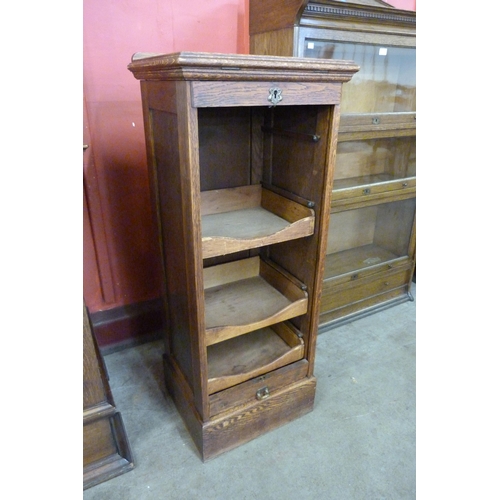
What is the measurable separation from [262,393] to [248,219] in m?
0.63

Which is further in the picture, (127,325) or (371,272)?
(371,272)

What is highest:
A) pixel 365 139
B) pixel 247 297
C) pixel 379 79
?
pixel 379 79

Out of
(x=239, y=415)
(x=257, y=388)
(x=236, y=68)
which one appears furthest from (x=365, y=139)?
(x=239, y=415)

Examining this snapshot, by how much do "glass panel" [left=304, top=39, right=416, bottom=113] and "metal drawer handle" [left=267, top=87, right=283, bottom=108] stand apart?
0.78 metres

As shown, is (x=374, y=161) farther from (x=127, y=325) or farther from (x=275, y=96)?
(x=127, y=325)

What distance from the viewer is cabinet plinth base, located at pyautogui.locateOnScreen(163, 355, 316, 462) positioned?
1.34 metres

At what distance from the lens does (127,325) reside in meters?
1.87

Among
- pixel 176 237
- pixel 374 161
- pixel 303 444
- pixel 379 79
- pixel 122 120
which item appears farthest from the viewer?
pixel 374 161

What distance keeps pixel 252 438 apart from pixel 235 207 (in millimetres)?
866

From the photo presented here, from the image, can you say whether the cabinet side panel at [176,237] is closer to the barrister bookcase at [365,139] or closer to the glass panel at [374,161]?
the barrister bookcase at [365,139]

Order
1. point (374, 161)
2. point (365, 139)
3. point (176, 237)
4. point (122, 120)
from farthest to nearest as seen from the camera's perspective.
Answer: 1. point (374, 161)
2. point (365, 139)
3. point (122, 120)
4. point (176, 237)

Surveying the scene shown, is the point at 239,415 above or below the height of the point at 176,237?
below

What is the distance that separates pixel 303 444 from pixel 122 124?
1417mm

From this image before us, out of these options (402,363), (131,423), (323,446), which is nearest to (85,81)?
(131,423)
